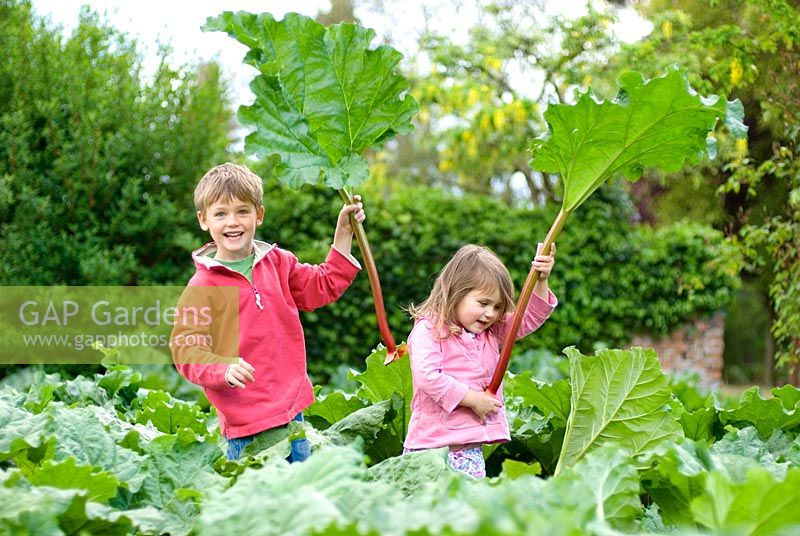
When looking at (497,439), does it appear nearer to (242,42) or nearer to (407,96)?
(407,96)

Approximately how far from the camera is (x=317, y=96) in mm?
2674

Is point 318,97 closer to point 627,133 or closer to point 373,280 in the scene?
point 373,280

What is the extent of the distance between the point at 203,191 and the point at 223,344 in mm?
478

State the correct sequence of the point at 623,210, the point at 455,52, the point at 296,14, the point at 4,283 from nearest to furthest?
1. the point at 296,14
2. the point at 4,283
3. the point at 623,210
4. the point at 455,52

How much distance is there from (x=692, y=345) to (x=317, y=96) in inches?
356

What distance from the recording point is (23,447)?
217 centimetres

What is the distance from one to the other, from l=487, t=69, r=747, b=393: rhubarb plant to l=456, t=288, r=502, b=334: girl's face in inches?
8.0

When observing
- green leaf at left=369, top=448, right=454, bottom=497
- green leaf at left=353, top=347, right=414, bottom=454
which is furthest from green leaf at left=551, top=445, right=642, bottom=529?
green leaf at left=353, top=347, right=414, bottom=454

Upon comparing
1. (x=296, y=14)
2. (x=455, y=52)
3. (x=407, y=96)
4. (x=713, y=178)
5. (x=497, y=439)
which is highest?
(x=455, y=52)

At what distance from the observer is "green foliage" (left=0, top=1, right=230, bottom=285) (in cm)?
709

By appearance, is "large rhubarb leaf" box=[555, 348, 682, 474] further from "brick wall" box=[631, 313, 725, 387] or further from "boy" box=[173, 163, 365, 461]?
"brick wall" box=[631, 313, 725, 387]

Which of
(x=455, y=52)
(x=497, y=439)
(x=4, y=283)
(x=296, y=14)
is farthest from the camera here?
(x=455, y=52)

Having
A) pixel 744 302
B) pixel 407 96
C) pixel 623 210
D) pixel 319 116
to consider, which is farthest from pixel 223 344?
pixel 744 302

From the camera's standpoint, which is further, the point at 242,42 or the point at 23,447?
the point at 242,42
